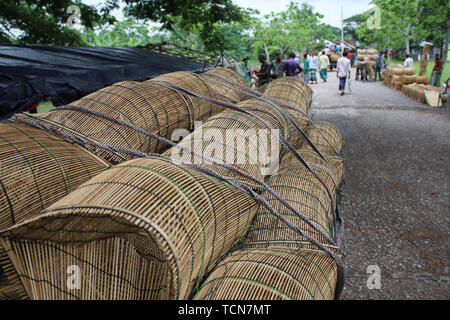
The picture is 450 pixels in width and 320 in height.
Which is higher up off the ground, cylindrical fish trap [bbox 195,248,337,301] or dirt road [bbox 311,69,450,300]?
cylindrical fish trap [bbox 195,248,337,301]

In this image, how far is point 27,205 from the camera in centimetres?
162

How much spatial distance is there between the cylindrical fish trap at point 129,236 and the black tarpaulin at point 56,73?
2.06 meters

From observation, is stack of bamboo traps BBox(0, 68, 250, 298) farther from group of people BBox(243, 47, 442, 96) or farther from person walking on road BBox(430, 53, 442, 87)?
person walking on road BBox(430, 53, 442, 87)

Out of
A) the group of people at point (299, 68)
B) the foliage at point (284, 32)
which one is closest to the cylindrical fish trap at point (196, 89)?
the group of people at point (299, 68)

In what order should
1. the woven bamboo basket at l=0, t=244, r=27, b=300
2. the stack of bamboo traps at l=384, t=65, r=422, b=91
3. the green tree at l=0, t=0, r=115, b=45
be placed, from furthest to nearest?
the stack of bamboo traps at l=384, t=65, r=422, b=91 → the green tree at l=0, t=0, r=115, b=45 → the woven bamboo basket at l=0, t=244, r=27, b=300

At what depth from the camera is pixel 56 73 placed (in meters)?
3.52

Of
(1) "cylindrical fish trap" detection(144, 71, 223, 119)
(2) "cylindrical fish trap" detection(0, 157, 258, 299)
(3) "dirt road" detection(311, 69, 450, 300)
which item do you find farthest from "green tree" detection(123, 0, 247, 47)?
(2) "cylindrical fish trap" detection(0, 157, 258, 299)

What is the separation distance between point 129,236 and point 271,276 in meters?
0.72

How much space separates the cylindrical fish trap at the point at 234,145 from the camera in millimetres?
2070

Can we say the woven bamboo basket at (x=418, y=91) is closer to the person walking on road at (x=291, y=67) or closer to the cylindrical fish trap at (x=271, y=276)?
the person walking on road at (x=291, y=67)

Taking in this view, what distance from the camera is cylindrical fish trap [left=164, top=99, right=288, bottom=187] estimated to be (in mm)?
2070

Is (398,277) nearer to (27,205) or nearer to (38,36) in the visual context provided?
(27,205)
